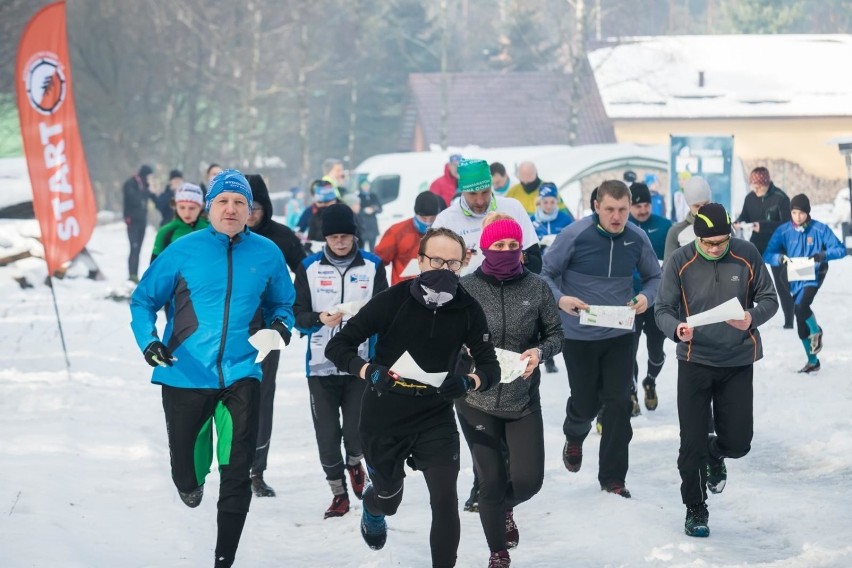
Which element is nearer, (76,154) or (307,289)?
(307,289)

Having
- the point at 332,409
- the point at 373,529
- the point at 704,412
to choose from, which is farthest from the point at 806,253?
the point at 373,529

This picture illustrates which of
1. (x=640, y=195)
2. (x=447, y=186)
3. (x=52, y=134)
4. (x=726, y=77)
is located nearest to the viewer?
(x=640, y=195)

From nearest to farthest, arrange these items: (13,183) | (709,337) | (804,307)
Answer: (709,337) → (804,307) → (13,183)

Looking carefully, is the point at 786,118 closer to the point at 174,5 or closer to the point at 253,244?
the point at 174,5

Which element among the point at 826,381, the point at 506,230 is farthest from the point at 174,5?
the point at 506,230

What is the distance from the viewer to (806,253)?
13234 millimetres

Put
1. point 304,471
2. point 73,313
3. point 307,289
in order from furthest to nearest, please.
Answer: point 73,313 < point 304,471 < point 307,289

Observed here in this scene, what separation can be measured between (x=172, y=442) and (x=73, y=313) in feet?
44.3

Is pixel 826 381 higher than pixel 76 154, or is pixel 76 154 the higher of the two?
pixel 76 154

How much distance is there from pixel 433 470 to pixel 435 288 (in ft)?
2.76

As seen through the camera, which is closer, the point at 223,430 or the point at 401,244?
the point at 223,430

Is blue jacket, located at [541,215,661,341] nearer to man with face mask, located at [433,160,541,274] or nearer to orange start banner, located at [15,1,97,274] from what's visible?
man with face mask, located at [433,160,541,274]

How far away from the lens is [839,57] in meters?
61.8

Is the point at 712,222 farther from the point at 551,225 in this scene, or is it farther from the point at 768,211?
the point at 768,211
